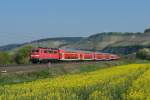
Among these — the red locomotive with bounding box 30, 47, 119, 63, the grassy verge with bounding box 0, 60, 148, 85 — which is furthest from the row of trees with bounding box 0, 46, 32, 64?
the grassy verge with bounding box 0, 60, 148, 85

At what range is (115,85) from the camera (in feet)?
92.2

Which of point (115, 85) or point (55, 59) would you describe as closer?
point (115, 85)

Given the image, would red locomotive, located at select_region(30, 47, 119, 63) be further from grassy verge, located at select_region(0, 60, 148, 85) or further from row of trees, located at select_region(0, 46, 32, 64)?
row of trees, located at select_region(0, 46, 32, 64)

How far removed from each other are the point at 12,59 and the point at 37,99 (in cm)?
8147

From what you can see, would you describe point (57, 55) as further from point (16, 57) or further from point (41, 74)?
point (41, 74)

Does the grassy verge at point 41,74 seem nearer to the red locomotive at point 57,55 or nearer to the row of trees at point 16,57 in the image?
the red locomotive at point 57,55

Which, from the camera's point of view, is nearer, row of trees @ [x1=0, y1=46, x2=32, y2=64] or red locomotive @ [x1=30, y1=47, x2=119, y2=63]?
red locomotive @ [x1=30, y1=47, x2=119, y2=63]

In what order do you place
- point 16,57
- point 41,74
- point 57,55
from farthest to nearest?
point 16,57 → point 57,55 → point 41,74

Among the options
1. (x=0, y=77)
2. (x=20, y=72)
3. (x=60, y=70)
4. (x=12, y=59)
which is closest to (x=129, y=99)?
(x=0, y=77)

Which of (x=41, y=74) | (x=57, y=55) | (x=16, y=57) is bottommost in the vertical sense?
(x=16, y=57)

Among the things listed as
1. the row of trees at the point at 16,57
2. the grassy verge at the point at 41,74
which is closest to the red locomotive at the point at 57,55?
the grassy verge at the point at 41,74

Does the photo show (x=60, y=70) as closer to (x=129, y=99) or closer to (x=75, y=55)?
(x=75, y=55)

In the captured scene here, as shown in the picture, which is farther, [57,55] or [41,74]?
[57,55]

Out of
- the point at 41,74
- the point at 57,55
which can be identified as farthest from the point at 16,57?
the point at 41,74
